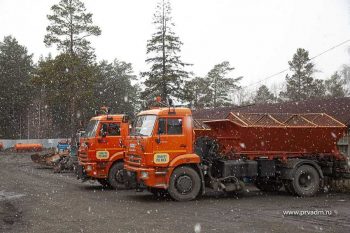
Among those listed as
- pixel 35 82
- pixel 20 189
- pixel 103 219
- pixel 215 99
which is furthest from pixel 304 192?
pixel 215 99

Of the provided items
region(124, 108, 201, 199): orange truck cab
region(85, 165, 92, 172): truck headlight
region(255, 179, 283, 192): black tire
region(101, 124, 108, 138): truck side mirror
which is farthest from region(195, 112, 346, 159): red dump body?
region(85, 165, 92, 172): truck headlight

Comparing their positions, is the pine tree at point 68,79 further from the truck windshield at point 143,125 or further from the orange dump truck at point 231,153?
the orange dump truck at point 231,153

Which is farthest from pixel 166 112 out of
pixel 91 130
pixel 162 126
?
pixel 91 130

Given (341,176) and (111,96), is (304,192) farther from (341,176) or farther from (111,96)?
(111,96)

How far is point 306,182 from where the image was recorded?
597 inches

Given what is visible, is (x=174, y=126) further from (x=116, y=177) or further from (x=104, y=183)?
(x=104, y=183)

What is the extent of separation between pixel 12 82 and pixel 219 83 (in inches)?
1375

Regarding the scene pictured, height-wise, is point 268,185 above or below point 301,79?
below

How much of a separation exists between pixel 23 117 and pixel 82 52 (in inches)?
1561

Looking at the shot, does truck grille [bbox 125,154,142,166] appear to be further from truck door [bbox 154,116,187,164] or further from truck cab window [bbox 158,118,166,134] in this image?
truck cab window [bbox 158,118,166,134]

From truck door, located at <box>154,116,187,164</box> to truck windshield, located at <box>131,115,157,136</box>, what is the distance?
258 millimetres

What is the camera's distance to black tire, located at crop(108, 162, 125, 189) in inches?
666

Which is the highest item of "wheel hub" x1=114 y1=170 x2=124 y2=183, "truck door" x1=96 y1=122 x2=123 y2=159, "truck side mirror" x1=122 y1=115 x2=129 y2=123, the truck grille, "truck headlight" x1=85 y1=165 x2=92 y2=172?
"truck side mirror" x1=122 y1=115 x2=129 y2=123

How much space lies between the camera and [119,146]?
17.2 meters
